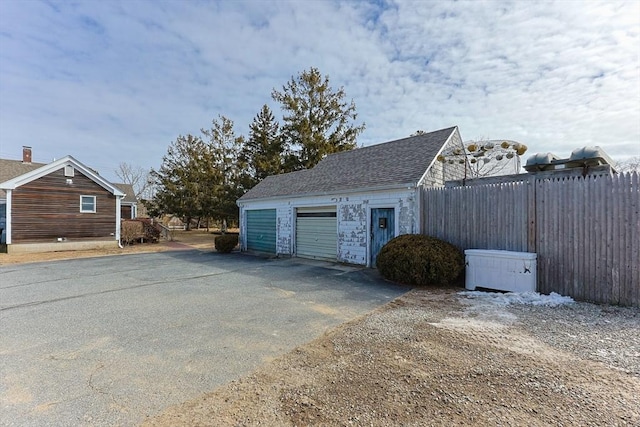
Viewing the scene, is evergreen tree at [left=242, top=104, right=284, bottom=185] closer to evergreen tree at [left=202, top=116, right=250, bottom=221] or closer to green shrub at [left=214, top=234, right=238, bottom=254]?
evergreen tree at [left=202, top=116, right=250, bottom=221]

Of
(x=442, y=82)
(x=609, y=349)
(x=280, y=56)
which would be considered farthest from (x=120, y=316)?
(x=442, y=82)

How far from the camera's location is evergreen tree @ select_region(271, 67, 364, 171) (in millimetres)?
26797

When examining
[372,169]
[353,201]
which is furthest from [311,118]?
[353,201]

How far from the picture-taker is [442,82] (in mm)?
11383

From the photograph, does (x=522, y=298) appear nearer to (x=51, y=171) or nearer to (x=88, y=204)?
(x=88, y=204)

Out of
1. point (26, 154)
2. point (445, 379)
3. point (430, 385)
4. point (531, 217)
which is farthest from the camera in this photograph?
point (26, 154)

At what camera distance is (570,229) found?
614 cm

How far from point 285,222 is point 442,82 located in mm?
8576

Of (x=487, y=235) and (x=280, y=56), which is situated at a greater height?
(x=280, y=56)

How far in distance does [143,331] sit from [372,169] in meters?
9.16

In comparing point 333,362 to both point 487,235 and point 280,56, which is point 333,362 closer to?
point 487,235

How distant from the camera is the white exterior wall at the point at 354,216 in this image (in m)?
9.14

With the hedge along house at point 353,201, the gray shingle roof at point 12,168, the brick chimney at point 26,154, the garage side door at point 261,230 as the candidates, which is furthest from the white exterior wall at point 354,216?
the brick chimney at point 26,154

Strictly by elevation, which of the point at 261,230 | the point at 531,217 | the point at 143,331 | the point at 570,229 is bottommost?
the point at 143,331
